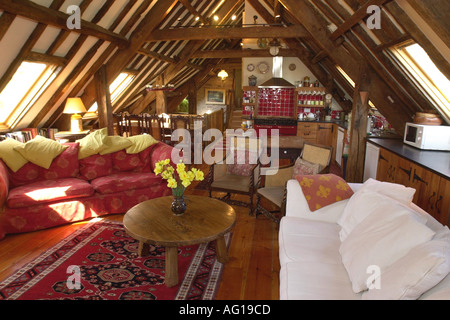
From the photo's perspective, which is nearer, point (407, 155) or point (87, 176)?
point (407, 155)

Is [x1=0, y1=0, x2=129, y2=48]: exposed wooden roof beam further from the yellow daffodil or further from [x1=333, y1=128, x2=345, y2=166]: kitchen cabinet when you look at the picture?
[x1=333, y1=128, x2=345, y2=166]: kitchen cabinet

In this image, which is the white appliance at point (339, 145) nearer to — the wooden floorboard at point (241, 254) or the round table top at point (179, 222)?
the wooden floorboard at point (241, 254)

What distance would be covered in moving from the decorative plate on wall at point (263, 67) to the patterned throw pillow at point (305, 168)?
5.10 m

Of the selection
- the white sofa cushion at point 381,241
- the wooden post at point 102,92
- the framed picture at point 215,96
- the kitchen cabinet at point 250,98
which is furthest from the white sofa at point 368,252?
the framed picture at point 215,96

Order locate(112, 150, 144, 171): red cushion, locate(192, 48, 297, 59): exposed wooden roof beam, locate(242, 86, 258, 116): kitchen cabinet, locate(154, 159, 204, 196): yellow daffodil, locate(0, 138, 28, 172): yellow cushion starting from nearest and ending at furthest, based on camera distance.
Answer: locate(154, 159, 204, 196): yellow daffodil, locate(0, 138, 28, 172): yellow cushion, locate(112, 150, 144, 171): red cushion, locate(192, 48, 297, 59): exposed wooden roof beam, locate(242, 86, 258, 116): kitchen cabinet

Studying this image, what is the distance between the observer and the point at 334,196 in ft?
8.84

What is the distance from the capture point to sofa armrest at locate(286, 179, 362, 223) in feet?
8.82

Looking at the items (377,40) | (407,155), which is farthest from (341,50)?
(407,155)

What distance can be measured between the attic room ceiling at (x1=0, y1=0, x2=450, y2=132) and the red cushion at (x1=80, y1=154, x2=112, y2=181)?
1416 mm

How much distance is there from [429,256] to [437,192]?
60.6 inches

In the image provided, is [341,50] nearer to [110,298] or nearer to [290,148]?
[290,148]

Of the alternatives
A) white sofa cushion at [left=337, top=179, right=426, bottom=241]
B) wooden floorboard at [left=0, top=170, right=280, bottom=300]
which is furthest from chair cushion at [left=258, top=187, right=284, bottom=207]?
white sofa cushion at [left=337, top=179, right=426, bottom=241]

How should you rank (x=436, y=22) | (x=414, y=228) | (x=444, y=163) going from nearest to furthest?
1. (x=414, y=228)
2. (x=436, y=22)
3. (x=444, y=163)

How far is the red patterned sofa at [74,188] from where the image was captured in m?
3.30
